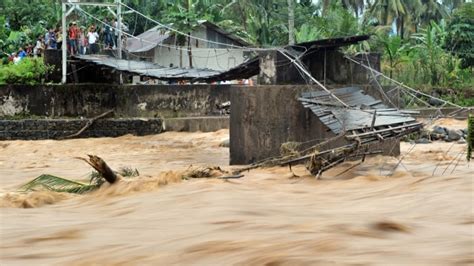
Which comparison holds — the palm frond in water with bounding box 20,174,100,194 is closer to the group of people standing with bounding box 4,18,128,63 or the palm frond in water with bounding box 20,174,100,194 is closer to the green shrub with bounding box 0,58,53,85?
the green shrub with bounding box 0,58,53,85

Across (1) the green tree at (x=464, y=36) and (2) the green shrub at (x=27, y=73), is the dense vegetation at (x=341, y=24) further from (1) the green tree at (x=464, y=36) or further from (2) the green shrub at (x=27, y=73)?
(2) the green shrub at (x=27, y=73)

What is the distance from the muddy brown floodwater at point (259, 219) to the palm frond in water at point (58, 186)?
0.81 feet

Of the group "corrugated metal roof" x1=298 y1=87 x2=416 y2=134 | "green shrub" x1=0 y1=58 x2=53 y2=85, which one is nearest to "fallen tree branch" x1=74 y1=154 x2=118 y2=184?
"corrugated metal roof" x1=298 y1=87 x2=416 y2=134

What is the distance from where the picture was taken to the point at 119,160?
12453 millimetres

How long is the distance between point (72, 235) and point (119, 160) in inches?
279

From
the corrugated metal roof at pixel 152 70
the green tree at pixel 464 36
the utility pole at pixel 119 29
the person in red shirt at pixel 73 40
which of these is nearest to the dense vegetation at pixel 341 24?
the green tree at pixel 464 36

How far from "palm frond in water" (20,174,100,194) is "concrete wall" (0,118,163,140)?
24.7 feet

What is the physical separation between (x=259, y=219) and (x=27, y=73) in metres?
12.0

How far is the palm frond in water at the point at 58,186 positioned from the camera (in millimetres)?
8188

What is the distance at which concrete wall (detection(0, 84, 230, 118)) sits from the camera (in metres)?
16.5

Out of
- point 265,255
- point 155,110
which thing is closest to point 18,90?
point 155,110

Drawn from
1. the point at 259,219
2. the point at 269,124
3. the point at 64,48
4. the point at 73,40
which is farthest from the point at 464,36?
the point at 259,219

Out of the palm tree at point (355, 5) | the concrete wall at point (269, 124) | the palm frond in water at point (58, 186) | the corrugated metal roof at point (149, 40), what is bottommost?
the palm frond in water at point (58, 186)

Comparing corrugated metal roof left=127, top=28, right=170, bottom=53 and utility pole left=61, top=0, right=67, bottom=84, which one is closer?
utility pole left=61, top=0, right=67, bottom=84
